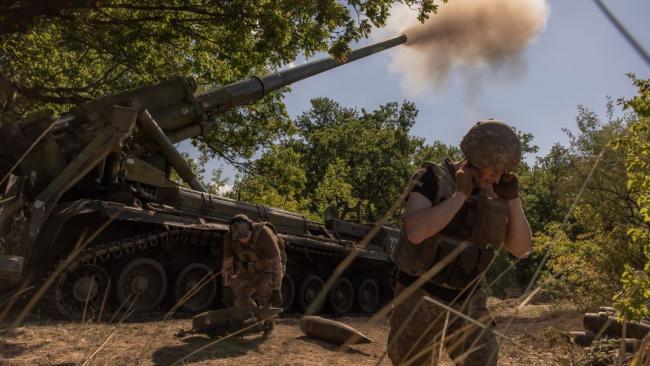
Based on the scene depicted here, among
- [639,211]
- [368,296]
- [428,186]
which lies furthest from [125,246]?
[428,186]

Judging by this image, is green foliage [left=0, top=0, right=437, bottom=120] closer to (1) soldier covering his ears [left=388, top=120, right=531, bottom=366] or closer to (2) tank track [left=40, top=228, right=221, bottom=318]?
(2) tank track [left=40, top=228, right=221, bottom=318]

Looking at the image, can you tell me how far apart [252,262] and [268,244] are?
37 centimetres

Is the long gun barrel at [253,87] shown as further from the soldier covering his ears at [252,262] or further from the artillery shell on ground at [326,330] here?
the artillery shell on ground at [326,330]

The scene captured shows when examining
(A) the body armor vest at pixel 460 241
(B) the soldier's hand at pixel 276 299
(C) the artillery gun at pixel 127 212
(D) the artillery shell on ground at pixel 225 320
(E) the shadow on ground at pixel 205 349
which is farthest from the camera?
(C) the artillery gun at pixel 127 212

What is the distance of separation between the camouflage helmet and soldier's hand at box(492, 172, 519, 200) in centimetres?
6

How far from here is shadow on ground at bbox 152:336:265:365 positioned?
661cm

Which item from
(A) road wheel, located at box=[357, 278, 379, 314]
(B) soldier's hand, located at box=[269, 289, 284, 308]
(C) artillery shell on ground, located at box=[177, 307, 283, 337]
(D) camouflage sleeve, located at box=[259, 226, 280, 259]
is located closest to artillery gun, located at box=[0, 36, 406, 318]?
(C) artillery shell on ground, located at box=[177, 307, 283, 337]

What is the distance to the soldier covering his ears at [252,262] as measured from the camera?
8062mm

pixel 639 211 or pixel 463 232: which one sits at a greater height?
pixel 639 211

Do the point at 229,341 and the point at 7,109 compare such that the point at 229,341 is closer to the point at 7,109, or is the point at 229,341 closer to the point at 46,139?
the point at 46,139

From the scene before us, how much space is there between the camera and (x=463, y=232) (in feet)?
10.8

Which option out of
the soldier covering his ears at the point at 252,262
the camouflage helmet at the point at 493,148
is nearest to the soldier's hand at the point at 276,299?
the soldier covering his ears at the point at 252,262

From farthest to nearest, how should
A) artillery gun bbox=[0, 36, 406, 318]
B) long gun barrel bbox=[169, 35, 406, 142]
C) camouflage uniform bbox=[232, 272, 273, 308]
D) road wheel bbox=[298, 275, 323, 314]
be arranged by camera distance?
1. road wheel bbox=[298, 275, 323, 314]
2. long gun barrel bbox=[169, 35, 406, 142]
3. artillery gun bbox=[0, 36, 406, 318]
4. camouflage uniform bbox=[232, 272, 273, 308]

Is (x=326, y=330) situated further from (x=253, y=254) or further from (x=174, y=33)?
(x=174, y=33)
